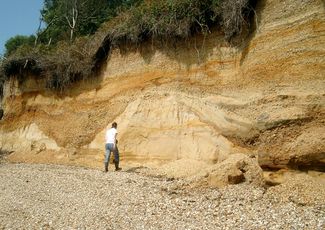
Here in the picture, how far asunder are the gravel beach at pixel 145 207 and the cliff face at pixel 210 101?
117cm

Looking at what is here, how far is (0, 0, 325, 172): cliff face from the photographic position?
8.07 meters

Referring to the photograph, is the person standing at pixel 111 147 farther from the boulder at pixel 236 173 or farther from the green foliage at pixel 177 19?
the boulder at pixel 236 173

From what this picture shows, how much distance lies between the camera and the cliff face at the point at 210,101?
807cm

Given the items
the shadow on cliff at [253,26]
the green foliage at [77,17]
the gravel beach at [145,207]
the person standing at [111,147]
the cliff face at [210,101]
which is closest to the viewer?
the gravel beach at [145,207]

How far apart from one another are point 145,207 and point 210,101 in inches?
174

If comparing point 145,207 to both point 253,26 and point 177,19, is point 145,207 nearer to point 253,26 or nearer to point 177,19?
point 253,26

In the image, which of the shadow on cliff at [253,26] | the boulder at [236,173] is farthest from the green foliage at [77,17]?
the boulder at [236,173]

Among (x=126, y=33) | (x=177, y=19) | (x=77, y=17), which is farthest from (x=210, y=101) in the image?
(x=77, y=17)

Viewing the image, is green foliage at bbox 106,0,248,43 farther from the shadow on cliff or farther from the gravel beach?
the gravel beach

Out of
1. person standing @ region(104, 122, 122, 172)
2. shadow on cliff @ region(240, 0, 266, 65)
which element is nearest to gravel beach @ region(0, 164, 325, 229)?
person standing @ region(104, 122, 122, 172)

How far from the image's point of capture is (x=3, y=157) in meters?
16.6

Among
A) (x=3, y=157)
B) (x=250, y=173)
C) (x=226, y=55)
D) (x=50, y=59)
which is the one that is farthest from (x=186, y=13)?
(x=3, y=157)

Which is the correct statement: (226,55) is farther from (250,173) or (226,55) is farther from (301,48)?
(250,173)

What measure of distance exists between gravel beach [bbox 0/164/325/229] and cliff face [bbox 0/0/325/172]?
1.17 meters
